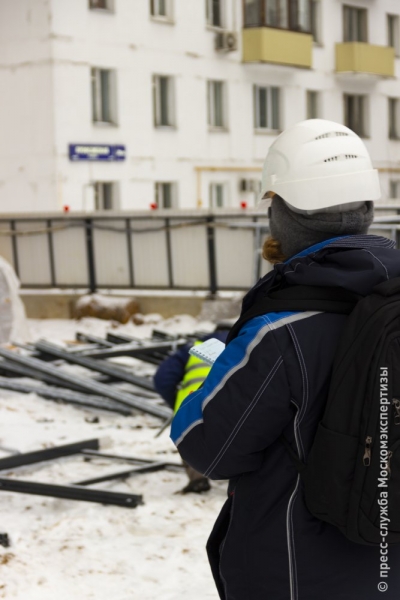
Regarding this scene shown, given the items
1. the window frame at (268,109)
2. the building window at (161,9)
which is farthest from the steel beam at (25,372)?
the window frame at (268,109)

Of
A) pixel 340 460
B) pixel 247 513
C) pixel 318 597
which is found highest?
pixel 340 460

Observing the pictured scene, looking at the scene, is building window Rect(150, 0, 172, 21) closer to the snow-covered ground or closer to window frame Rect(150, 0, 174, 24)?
window frame Rect(150, 0, 174, 24)

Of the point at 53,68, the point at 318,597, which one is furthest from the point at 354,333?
the point at 53,68

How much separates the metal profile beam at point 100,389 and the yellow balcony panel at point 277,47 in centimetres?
2072

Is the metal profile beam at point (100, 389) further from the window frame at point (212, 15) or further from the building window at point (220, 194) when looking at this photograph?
the window frame at point (212, 15)

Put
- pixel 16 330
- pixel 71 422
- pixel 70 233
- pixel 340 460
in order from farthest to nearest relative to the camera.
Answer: pixel 70 233, pixel 16 330, pixel 71 422, pixel 340 460

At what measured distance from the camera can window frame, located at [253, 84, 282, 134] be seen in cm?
2970

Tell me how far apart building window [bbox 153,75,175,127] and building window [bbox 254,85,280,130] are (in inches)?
142

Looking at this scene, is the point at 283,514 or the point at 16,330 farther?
the point at 16,330

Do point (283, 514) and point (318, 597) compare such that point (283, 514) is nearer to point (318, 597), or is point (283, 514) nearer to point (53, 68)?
point (318, 597)

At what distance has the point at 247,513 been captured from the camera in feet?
7.64

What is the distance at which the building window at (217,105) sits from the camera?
28188mm

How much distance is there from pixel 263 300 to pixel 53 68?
22334mm

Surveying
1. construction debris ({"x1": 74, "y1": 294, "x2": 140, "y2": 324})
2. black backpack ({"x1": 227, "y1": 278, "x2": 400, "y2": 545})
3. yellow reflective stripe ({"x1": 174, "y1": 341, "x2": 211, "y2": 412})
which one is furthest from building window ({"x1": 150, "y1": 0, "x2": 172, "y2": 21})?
black backpack ({"x1": 227, "y1": 278, "x2": 400, "y2": 545})
